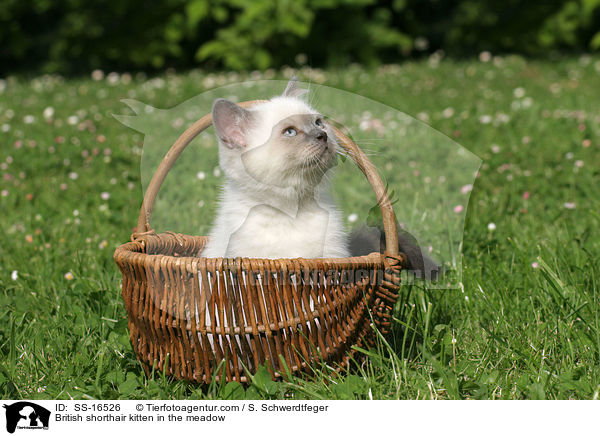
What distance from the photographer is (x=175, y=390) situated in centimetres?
186

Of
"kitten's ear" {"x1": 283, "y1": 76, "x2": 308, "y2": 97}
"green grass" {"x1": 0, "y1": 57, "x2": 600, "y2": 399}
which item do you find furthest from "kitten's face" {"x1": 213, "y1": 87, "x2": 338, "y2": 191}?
"green grass" {"x1": 0, "y1": 57, "x2": 600, "y2": 399}

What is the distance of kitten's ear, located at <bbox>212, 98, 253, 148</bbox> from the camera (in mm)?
1877

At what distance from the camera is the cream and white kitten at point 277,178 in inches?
75.7

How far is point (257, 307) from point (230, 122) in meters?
0.62

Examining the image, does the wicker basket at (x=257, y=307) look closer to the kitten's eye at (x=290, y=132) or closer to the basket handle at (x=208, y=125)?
the basket handle at (x=208, y=125)

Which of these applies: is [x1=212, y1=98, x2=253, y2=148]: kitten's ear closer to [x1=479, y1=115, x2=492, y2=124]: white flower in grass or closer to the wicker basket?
the wicker basket
